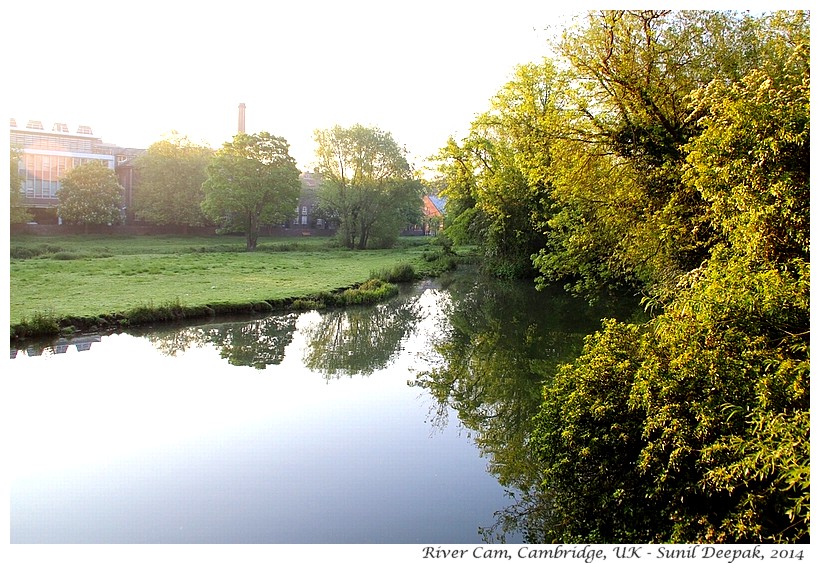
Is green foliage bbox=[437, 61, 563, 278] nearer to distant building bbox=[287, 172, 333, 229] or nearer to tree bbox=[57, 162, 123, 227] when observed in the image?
distant building bbox=[287, 172, 333, 229]

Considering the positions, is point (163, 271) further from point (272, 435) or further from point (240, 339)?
point (272, 435)

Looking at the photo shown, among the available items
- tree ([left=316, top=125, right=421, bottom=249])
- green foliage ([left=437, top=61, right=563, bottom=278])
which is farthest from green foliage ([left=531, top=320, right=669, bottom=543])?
tree ([left=316, top=125, right=421, bottom=249])

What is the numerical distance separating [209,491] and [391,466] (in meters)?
1.47

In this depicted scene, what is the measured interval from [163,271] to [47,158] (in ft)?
39.8

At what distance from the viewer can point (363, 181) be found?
31500 millimetres

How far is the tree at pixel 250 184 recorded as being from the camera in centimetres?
2756

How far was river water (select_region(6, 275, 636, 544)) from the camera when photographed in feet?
15.5

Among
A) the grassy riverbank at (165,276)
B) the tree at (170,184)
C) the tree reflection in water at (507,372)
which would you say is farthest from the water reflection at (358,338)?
the tree at (170,184)

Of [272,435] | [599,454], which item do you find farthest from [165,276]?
[599,454]

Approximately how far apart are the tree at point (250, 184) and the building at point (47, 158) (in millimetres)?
4856

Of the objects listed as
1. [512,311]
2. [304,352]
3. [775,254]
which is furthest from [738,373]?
[512,311]

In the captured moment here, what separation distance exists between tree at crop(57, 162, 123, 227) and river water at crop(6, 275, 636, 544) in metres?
16.3

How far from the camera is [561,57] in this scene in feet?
28.0

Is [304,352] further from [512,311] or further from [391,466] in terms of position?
[512,311]
